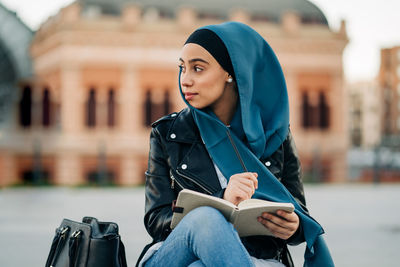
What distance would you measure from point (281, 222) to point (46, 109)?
63.8 ft

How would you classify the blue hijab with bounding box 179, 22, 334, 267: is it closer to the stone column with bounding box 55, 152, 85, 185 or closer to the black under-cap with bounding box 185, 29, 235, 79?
the black under-cap with bounding box 185, 29, 235, 79

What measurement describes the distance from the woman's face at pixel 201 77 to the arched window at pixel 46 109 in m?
18.9

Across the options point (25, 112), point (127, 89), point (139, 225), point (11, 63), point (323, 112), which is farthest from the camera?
point (11, 63)

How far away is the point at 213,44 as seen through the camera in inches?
76.6

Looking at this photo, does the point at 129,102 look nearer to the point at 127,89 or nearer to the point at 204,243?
the point at 127,89

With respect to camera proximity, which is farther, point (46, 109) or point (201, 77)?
point (46, 109)

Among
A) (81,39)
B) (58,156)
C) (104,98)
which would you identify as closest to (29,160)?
(58,156)

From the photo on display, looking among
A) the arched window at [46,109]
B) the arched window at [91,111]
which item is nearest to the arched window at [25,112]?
the arched window at [46,109]

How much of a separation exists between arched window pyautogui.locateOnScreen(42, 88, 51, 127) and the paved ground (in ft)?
28.7

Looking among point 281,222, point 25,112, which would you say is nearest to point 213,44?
point 281,222

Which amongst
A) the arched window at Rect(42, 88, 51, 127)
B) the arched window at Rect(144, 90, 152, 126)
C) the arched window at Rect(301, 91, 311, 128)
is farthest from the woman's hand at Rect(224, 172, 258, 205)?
the arched window at Rect(42, 88, 51, 127)

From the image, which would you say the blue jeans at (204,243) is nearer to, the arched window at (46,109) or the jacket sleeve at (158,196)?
the jacket sleeve at (158,196)

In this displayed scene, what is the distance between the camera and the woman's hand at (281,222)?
1807mm

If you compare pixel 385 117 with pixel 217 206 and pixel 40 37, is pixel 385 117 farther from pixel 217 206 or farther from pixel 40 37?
pixel 217 206
